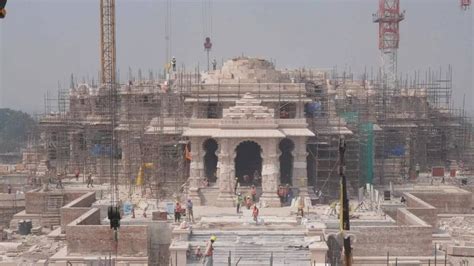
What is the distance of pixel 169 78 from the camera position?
44.9m

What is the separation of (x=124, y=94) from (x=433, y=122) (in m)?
18.4

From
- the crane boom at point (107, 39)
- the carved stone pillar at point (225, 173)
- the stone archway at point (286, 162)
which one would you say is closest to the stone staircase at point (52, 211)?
the carved stone pillar at point (225, 173)

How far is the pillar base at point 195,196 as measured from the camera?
3142 centimetres

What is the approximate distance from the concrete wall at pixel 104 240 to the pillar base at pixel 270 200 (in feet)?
21.9

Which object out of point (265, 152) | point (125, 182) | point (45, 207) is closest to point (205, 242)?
point (265, 152)

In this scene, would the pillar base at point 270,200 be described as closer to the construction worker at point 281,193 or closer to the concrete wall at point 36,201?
the construction worker at point 281,193

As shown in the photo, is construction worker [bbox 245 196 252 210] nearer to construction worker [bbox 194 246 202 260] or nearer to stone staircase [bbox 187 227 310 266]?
stone staircase [bbox 187 227 310 266]

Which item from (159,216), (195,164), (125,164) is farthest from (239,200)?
(125,164)

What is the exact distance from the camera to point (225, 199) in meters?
30.9

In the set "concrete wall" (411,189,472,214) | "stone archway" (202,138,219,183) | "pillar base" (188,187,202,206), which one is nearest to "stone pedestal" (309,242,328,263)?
"pillar base" (188,187,202,206)

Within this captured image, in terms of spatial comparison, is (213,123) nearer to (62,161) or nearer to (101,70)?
(62,161)

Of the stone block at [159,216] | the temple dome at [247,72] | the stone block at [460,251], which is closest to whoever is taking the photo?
the stone block at [460,251]

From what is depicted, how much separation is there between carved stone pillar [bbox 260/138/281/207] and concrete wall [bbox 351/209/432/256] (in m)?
6.28

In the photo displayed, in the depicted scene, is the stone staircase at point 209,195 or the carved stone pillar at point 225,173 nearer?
the carved stone pillar at point 225,173
